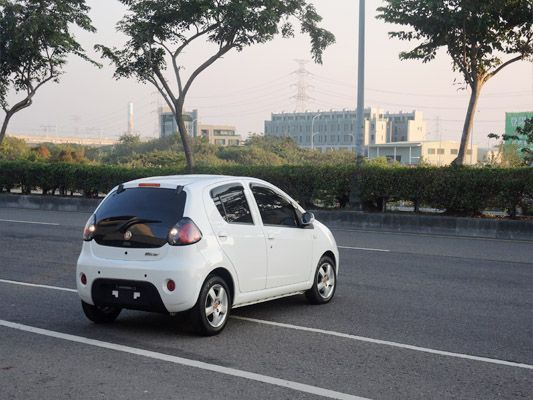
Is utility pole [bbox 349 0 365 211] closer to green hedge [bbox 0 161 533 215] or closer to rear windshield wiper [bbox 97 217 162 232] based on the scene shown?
green hedge [bbox 0 161 533 215]

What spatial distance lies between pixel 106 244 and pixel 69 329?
3.16 ft

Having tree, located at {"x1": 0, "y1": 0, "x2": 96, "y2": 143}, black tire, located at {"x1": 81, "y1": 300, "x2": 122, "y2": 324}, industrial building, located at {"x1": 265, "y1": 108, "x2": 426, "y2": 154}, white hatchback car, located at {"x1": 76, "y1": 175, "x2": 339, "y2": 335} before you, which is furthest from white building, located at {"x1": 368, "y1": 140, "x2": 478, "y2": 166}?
black tire, located at {"x1": 81, "y1": 300, "x2": 122, "y2": 324}

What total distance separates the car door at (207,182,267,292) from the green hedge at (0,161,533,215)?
12853 millimetres

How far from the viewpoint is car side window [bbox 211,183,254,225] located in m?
7.75

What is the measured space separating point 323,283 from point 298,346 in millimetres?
2340

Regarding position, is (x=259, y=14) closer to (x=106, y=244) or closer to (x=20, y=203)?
(x=20, y=203)

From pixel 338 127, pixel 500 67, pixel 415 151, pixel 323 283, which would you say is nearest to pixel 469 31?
pixel 500 67

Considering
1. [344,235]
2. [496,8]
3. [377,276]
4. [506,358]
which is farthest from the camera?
[496,8]

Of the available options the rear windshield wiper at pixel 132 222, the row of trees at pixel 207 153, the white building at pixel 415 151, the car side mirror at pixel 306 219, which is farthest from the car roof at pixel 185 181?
the white building at pixel 415 151

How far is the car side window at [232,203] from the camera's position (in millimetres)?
7750

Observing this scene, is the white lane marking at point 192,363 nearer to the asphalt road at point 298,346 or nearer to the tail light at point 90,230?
the asphalt road at point 298,346

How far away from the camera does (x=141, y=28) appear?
83.6ft

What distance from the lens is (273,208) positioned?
8.59 m

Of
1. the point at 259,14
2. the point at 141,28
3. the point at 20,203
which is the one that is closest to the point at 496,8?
the point at 259,14
